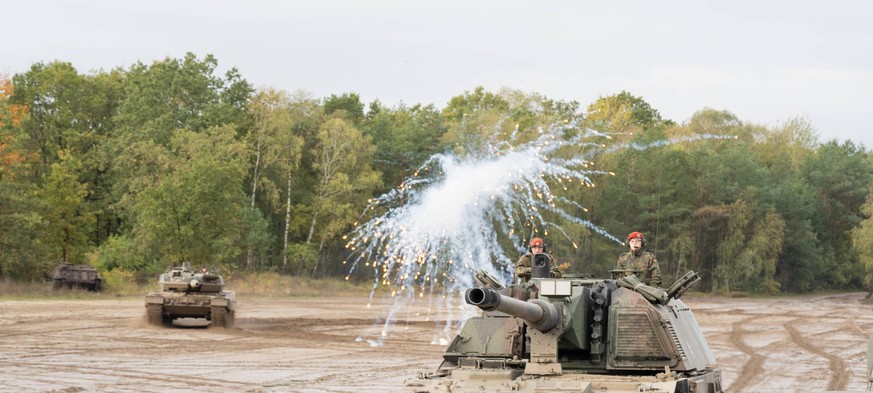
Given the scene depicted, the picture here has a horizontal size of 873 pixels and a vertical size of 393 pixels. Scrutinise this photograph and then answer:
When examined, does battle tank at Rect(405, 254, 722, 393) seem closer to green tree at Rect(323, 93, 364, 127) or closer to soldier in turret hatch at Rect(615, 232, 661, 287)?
soldier in turret hatch at Rect(615, 232, 661, 287)

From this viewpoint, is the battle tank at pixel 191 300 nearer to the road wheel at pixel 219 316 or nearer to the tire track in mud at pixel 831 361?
the road wheel at pixel 219 316

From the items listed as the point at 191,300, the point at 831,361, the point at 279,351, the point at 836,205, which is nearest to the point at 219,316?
the point at 191,300

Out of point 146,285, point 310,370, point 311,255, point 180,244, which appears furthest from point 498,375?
point 311,255

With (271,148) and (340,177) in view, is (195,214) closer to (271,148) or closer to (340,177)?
(340,177)

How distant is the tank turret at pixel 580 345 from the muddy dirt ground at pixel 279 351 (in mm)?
6904

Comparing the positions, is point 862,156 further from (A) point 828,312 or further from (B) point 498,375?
(B) point 498,375

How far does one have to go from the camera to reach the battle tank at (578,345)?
42.0 ft

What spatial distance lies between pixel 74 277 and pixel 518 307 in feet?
143

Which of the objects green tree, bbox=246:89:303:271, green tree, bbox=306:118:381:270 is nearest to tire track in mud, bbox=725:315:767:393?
green tree, bbox=306:118:381:270

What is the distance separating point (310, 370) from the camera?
2375cm

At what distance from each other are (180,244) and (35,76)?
2230 cm

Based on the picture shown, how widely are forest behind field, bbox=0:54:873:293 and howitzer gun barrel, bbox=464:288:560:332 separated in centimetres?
4000

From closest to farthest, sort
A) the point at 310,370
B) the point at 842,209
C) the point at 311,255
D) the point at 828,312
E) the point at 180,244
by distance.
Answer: the point at 310,370
the point at 180,244
the point at 828,312
the point at 311,255
the point at 842,209

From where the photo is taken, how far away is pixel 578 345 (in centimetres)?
1352
